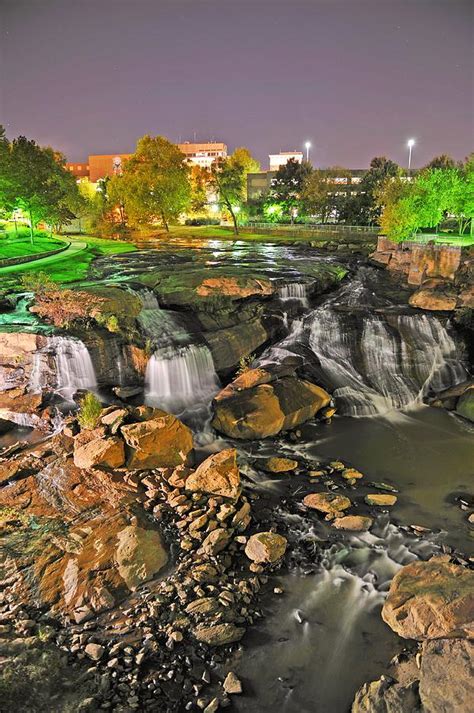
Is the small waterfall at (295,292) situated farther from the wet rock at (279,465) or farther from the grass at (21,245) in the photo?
the grass at (21,245)

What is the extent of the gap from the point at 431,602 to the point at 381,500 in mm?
3863

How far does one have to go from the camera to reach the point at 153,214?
5519cm

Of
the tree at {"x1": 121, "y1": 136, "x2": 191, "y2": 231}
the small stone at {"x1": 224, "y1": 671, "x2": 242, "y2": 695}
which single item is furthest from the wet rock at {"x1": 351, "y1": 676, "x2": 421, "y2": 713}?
the tree at {"x1": 121, "y1": 136, "x2": 191, "y2": 231}

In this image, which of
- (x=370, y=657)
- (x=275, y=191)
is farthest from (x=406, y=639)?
(x=275, y=191)

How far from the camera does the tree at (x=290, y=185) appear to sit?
68.9 meters

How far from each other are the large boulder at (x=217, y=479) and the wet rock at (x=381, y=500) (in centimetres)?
304

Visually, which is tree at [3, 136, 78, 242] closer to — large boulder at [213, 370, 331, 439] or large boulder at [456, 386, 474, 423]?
large boulder at [213, 370, 331, 439]

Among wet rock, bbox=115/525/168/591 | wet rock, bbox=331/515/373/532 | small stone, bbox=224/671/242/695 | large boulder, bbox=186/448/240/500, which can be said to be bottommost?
small stone, bbox=224/671/242/695

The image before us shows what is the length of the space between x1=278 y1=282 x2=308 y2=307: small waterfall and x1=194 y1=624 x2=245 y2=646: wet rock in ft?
56.8

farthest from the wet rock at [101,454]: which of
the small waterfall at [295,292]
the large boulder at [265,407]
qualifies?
the small waterfall at [295,292]

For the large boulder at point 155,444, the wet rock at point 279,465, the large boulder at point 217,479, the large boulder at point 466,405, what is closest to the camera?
the large boulder at point 217,479

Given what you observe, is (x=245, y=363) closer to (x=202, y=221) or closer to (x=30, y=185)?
(x=30, y=185)

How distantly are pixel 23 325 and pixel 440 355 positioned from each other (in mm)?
15986

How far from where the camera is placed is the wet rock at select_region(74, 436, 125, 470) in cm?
1122
